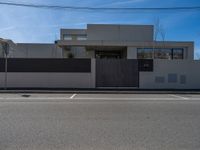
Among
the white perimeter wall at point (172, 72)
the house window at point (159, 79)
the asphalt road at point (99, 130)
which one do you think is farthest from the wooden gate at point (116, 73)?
the asphalt road at point (99, 130)

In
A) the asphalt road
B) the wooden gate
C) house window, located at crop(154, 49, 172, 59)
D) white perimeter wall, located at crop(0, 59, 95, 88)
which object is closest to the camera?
the asphalt road

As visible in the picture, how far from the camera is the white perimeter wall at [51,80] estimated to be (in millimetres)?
20406

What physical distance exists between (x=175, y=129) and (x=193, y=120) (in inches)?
60.0

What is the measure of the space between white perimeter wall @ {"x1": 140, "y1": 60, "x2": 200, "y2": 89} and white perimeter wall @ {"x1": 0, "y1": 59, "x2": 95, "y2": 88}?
449cm

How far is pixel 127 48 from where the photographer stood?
2770cm

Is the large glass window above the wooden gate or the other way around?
above

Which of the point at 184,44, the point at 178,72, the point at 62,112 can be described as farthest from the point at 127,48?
the point at 62,112

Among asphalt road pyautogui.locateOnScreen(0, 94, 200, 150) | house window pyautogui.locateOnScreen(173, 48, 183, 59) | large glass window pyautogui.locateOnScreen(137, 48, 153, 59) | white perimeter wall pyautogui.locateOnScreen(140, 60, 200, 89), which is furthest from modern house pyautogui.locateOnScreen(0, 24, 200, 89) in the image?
asphalt road pyautogui.locateOnScreen(0, 94, 200, 150)

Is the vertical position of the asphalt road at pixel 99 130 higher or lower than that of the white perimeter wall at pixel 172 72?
lower

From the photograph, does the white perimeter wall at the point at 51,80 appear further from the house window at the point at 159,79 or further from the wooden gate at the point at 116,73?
the house window at the point at 159,79

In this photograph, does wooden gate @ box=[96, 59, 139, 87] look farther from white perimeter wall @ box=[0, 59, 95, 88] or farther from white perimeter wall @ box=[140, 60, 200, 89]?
white perimeter wall @ box=[140, 60, 200, 89]

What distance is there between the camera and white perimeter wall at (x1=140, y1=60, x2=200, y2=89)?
67.9ft

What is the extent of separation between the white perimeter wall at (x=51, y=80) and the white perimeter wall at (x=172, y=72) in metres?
4.49

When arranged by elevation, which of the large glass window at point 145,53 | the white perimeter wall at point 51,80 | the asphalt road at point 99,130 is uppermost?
the large glass window at point 145,53
